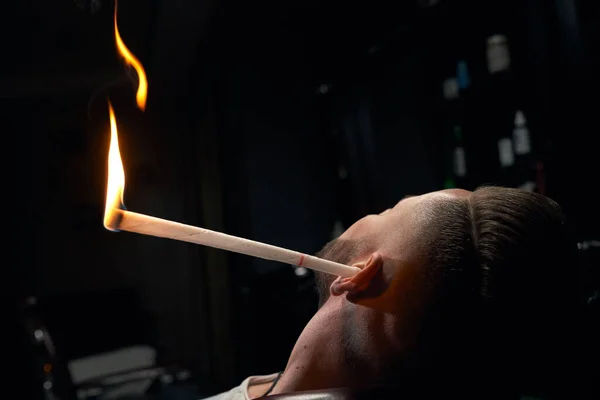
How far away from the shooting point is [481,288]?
1174 mm

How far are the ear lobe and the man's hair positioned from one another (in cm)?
14

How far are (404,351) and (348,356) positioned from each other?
15 centimetres

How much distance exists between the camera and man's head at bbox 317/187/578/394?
1153mm

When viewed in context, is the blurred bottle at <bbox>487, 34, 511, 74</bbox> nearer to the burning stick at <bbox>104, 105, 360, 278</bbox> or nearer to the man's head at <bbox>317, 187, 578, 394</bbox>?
the man's head at <bbox>317, 187, 578, 394</bbox>

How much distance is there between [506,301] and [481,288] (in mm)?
64

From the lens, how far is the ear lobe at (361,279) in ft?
4.05

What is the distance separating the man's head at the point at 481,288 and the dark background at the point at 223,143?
1.65 meters

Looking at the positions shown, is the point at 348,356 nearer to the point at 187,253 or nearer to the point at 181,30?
the point at 181,30

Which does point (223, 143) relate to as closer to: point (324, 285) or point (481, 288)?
point (324, 285)

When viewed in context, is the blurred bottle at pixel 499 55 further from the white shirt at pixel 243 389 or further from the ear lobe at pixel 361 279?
the white shirt at pixel 243 389

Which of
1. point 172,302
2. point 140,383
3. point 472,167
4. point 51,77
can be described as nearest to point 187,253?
point 172,302

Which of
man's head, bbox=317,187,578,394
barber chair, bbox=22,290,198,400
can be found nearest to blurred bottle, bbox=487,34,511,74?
man's head, bbox=317,187,578,394

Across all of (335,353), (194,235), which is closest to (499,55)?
(335,353)

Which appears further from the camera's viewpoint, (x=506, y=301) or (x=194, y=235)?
(x=506, y=301)
